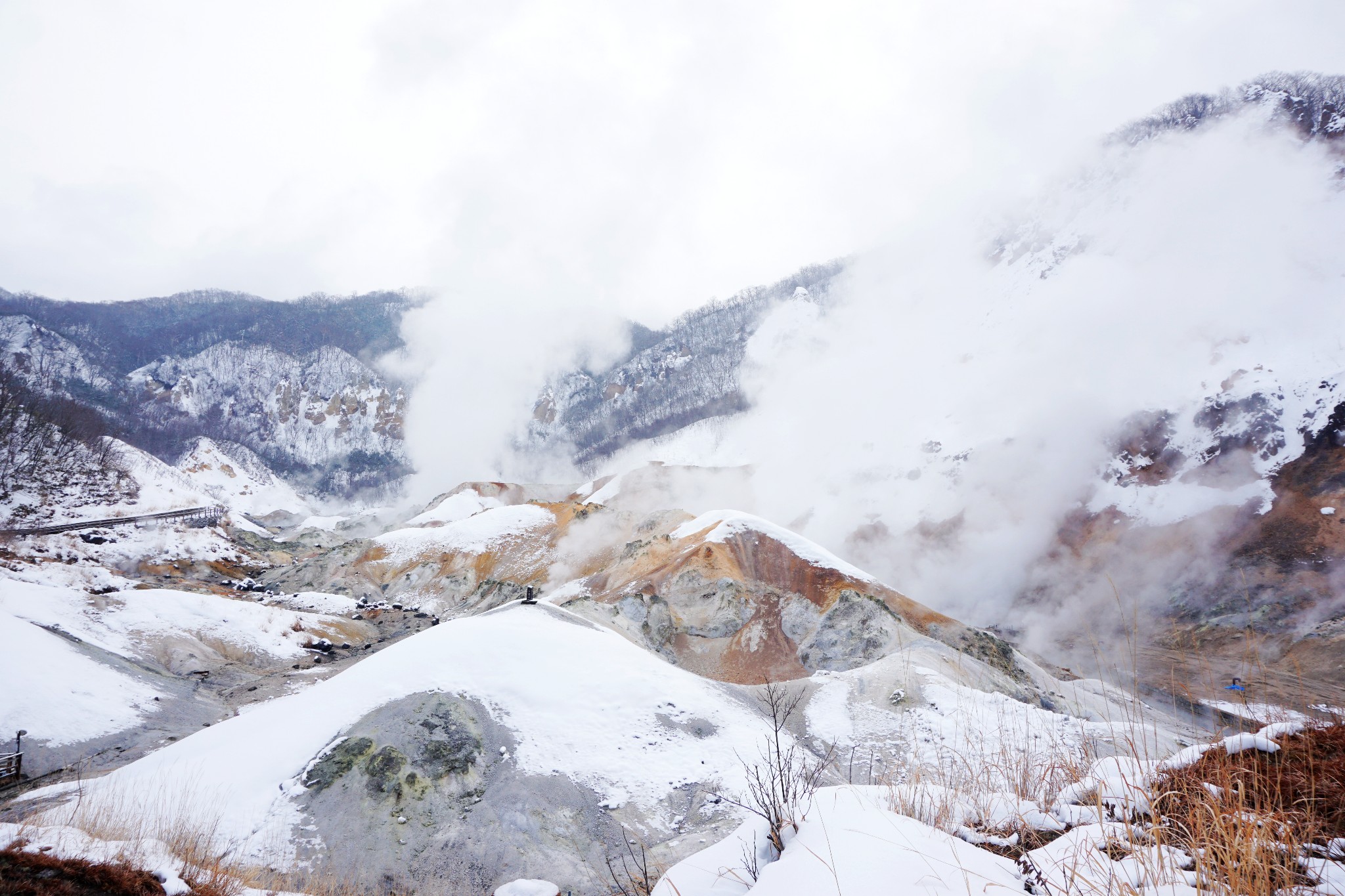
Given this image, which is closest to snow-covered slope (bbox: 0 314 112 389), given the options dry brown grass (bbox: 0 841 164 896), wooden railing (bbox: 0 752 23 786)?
wooden railing (bbox: 0 752 23 786)

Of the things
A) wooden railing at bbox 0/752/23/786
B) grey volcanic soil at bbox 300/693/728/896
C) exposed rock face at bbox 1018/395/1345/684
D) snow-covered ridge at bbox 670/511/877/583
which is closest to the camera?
grey volcanic soil at bbox 300/693/728/896

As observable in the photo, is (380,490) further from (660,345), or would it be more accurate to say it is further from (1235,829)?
(1235,829)

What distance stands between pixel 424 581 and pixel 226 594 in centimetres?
1544

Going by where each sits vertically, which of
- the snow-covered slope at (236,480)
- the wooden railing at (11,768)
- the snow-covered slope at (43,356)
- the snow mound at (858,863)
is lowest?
the wooden railing at (11,768)

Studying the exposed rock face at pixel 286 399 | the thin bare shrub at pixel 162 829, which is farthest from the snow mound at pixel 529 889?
the exposed rock face at pixel 286 399

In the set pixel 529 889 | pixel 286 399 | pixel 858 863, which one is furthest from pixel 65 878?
pixel 286 399

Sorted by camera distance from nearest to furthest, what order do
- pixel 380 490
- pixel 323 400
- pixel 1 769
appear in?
pixel 1 769, pixel 380 490, pixel 323 400

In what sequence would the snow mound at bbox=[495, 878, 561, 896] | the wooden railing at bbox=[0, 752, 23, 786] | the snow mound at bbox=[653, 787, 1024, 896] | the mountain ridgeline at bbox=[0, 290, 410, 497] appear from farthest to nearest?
the mountain ridgeline at bbox=[0, 290, 410, 497] < the wooden railing at bbox=[0, 752, 23, 786] < the snow mound at bbox=[495, 878, 561, 896] < the snow mound at bbox=[653, 787, 1024, 896]

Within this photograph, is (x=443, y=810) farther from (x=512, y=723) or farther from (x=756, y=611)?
(x=756, y=611)

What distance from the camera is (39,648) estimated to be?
20.3m

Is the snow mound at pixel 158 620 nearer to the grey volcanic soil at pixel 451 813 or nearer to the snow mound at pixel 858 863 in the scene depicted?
the grey volcanic soil at pixel 451 813

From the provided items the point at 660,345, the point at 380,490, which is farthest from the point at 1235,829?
the point at 380,490

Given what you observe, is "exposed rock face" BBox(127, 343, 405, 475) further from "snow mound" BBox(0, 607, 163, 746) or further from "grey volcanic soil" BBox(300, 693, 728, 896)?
"grey volcanic soil" BBox(300, 693, 728, 896)

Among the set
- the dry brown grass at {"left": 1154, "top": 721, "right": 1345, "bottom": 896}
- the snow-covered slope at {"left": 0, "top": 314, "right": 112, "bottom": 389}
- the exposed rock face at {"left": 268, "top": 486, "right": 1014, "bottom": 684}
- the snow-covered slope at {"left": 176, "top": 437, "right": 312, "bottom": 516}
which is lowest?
the dry brown grass at {"left": 1154, "top": 721, "right": 1345, "bottom": 896}
